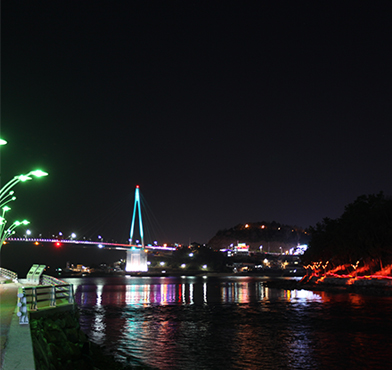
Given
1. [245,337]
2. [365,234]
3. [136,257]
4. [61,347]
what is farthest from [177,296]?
[136,257]

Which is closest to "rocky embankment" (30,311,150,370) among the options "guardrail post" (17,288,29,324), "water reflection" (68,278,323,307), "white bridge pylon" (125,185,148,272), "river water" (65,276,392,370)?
"guardrail post" (17,288,29,324)

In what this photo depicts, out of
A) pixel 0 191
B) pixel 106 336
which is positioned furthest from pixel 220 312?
pixel 0 191

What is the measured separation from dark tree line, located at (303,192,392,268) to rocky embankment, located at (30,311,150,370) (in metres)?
47.0

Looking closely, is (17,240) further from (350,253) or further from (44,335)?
(44,335)

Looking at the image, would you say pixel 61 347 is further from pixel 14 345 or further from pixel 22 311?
pixel 14 345

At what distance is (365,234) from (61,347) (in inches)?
2000

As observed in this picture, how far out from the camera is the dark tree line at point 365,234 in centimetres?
5612

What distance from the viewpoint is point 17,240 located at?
10225 centimetres

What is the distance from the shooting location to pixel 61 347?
1212 centimetres

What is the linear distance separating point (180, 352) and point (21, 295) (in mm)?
7919

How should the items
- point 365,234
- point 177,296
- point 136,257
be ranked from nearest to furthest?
point 177,296 → point 365,234 → point 136,257

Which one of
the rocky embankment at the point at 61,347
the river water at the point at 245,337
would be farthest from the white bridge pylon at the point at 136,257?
the rocky embankment at the point at 61,347

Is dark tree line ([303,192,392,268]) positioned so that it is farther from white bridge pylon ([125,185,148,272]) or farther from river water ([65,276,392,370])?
white bridge pylon ([125,185,148,272])

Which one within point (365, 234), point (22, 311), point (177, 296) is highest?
point (365, 234)
